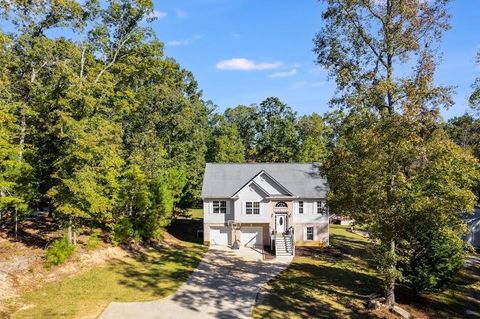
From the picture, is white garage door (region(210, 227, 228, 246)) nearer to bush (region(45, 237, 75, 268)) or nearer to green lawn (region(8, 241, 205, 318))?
green lawn (region(8, 241, 205, 318))

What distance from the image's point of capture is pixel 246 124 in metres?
90.6

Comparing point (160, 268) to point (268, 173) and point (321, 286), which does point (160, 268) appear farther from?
point (268, 173)

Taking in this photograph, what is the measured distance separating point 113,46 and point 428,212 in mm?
31342

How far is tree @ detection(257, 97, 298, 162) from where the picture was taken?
209 ft

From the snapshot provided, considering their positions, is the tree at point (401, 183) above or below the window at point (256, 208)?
above

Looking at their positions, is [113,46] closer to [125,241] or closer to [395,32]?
[125,241]

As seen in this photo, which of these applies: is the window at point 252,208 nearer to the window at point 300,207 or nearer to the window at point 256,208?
the window at point 256,208

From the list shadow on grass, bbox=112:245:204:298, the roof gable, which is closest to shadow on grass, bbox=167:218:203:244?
shadow on grass, bbox=112:245:204:298

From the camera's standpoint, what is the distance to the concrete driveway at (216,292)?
65.2 ft

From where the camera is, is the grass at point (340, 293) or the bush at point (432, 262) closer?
the grass at point (340, 293)

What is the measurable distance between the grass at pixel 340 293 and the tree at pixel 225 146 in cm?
3375

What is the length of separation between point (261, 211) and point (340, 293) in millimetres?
13588

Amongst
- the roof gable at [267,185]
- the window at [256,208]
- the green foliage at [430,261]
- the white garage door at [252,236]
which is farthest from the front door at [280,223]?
the green foliage at [430,261]

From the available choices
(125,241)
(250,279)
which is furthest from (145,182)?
(250,279)
